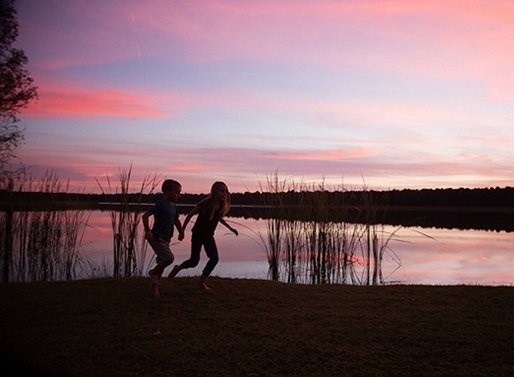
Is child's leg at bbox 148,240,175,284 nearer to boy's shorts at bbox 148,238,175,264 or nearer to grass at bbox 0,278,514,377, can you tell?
boy's shorts at bbox 148,238,175,264

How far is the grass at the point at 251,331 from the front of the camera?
4074 millimetres

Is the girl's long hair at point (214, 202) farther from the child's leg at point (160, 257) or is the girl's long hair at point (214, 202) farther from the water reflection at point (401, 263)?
the water reflection at point (401, 263)

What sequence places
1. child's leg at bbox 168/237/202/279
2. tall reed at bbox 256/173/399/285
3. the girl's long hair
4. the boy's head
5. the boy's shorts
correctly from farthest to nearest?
1. tall reed at bbox 256/173/399/285
2. the girl's long hair
3. child's leg at bbox 168/237/202/279
4. the boy's head
5. the boy's shorts

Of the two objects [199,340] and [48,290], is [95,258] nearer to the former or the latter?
[48,290]

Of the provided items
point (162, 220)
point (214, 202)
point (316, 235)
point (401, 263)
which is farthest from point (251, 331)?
point (401, 263)

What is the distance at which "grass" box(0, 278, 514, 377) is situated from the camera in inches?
160

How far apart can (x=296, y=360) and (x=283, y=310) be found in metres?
1.68

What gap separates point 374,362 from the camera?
13.8 ft

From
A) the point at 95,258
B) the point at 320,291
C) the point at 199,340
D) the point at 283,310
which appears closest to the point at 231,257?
the point at 95,258

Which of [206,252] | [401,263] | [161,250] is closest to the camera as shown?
[161,250]

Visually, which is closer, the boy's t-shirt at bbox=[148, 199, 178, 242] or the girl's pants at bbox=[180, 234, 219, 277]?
the boy's t-shirt at bbox=[148, 199, 178, 242]

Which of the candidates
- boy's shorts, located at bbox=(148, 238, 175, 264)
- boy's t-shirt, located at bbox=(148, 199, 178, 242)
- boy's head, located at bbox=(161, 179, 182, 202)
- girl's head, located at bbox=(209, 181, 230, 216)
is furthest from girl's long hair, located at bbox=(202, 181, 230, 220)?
boy's shorts, located at bbox=(148, 238, 175, 264)

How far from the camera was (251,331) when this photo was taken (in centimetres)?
497

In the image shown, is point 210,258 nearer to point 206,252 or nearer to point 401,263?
point 206,252
